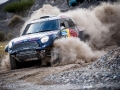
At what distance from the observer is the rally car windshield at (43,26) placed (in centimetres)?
1331

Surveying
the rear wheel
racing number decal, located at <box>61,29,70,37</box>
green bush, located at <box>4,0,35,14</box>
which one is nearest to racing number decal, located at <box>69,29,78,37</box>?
racing number decal, located at <box>61,29,70,37</box>

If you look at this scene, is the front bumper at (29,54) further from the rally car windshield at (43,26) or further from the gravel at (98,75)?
the gravel at (98,75)

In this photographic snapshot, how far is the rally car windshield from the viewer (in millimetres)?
13312

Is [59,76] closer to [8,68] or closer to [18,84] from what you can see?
[18,84]

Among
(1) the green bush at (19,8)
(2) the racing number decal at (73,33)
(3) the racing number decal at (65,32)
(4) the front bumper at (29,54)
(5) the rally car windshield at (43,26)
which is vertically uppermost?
(5) the rally car windshield at (43,26)

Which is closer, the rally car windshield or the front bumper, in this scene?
the front bumper

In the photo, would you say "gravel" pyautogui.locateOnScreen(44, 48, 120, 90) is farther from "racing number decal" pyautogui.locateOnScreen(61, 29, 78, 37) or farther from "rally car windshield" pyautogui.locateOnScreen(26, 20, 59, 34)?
"rally car windshield" pyautogui.locateOnScreen(26, 20, 59, 34)

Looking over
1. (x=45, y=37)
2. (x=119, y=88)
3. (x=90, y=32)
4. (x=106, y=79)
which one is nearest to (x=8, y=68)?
(x=45, y=37)

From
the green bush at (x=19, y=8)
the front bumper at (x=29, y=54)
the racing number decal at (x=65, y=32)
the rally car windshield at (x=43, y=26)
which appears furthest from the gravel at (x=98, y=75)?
the green bush at (x=19, y=8)

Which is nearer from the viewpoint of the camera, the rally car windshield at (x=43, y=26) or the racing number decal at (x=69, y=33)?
the racing number decal at (x=69, y=33)

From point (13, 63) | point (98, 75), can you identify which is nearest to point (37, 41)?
point (13, 63)

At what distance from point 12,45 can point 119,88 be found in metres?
6.49

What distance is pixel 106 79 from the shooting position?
26.0 ft

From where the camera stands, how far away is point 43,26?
1350cm
